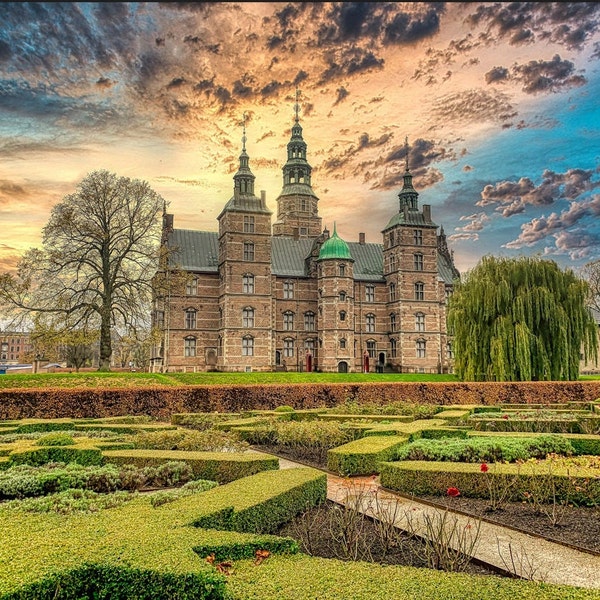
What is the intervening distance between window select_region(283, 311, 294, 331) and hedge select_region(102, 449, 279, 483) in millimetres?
39618

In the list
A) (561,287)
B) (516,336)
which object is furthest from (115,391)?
(561,287)

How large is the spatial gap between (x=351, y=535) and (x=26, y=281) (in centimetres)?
2965

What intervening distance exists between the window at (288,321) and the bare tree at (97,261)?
17.2m

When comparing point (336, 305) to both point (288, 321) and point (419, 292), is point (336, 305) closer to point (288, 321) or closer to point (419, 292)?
point (288, 321)

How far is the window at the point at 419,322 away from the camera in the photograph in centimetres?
5094

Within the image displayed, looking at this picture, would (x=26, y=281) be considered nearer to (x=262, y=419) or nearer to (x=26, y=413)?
(x=26, y=413)

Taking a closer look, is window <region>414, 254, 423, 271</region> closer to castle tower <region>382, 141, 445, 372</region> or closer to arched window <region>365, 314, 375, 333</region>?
castle tower <region>382, 141, 445, 372</region>

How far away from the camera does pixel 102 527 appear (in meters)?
5.96

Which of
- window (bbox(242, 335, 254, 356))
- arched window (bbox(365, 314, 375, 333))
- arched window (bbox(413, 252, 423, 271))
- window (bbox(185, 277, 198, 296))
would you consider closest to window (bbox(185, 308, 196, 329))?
window (bbox(185, 277, 198, 296))

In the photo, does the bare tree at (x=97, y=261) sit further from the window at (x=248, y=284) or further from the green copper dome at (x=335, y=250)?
the green copper dome at (x=335, y=250)

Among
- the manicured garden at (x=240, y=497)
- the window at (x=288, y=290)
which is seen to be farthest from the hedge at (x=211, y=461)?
the window at (x=288, y=290)

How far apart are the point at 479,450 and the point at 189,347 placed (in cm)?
3741

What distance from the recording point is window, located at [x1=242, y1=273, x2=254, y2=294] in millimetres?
46094

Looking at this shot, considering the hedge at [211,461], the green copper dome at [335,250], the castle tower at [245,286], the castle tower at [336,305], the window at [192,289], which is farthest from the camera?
the green copper dome at [335,250]
